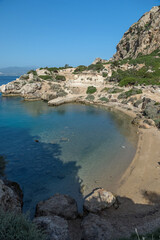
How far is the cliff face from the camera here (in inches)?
2778

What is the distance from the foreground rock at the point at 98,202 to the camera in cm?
902

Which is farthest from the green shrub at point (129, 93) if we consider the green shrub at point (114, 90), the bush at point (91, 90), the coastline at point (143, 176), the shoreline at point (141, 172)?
the coastline at point (143, 176)

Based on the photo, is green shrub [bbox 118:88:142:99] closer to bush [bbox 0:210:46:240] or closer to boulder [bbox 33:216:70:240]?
boulder [bbox 33:216:70:240]

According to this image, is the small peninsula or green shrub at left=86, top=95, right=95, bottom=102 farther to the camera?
green shrub at left=86, top=95, right=95, bottom=102

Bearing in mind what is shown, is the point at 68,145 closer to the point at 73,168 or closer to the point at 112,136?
the point at 73,168

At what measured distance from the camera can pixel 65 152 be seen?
1697 centimetres

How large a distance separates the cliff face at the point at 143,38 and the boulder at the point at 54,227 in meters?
81.0

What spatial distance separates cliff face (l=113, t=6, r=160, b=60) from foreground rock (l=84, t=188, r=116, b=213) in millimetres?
77805

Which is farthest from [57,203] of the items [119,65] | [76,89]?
[119,65]

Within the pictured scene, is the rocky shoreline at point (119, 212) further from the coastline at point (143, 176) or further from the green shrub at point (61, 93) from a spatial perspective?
the green shrub at point (61, 93)

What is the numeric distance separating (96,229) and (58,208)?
103 inches

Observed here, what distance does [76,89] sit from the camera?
50.1m

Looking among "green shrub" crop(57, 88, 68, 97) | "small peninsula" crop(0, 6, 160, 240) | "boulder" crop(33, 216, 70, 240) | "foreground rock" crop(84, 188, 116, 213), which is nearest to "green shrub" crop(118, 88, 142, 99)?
"small peninsula" crop(0, 6, 160, 240)

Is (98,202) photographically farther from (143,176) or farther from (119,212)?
(143,176)
